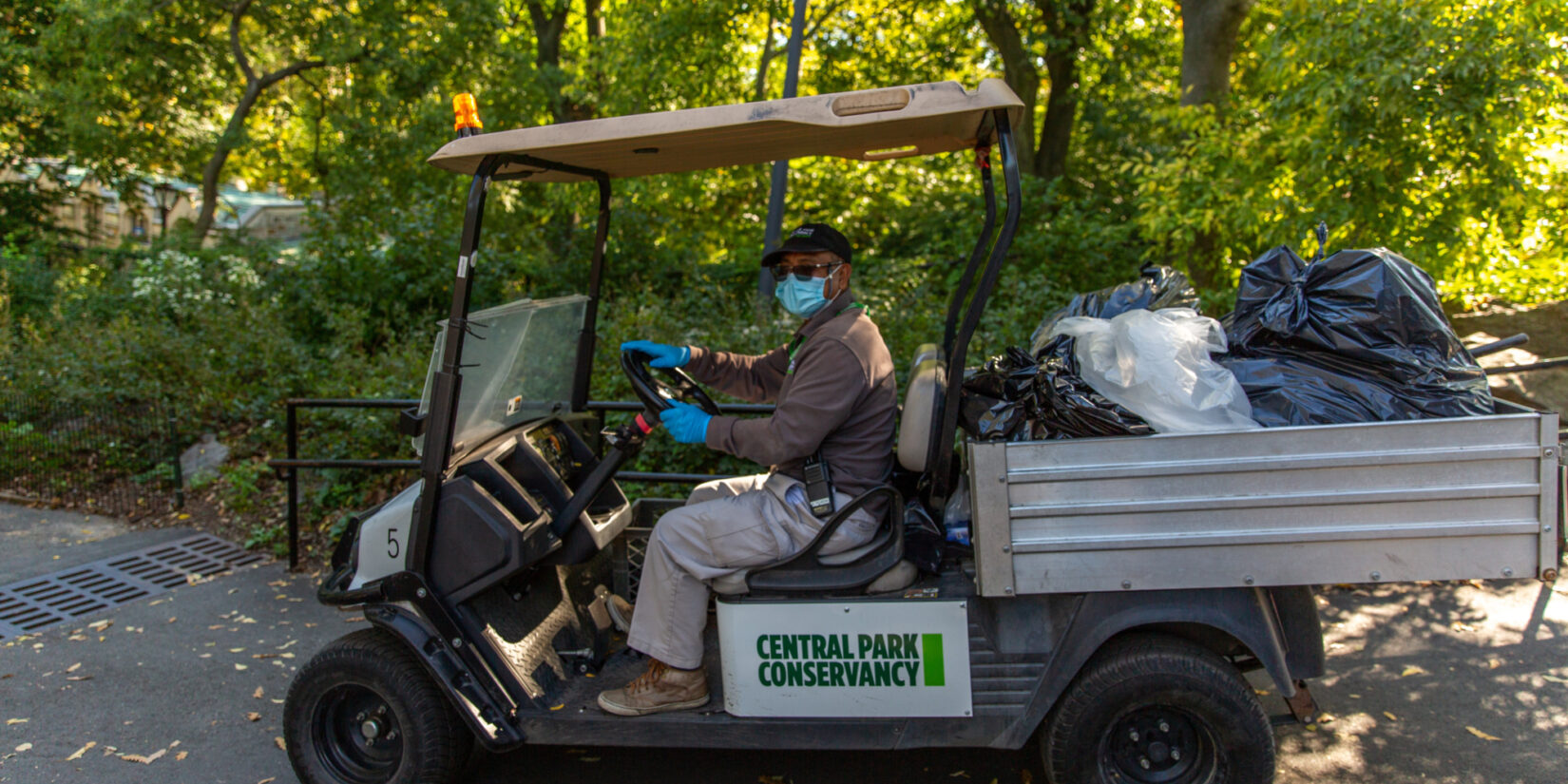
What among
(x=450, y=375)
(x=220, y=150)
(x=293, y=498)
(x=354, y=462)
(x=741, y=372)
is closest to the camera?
(x=450, y=375)

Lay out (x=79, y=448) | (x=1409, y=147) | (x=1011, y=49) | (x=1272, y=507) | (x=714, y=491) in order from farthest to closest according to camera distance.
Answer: (x=1011, y=49) → (x=79, y=448) → (x=1409, y=147) → (x=714, y=491) → (x=1272, y=507)

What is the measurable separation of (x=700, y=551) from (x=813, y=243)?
3.40ft

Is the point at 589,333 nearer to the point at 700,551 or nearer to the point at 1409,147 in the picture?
the point at 700,551

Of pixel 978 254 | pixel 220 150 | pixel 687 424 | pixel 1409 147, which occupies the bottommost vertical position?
pixel 687 424

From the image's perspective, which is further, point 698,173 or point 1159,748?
point 698,173

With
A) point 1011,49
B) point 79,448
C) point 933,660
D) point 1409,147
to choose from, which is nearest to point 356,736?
point 933,660

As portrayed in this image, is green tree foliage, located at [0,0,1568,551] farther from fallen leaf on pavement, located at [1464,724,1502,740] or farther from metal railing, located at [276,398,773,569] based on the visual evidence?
fallen leaf on pavement, located at [1464,724,1502,740]

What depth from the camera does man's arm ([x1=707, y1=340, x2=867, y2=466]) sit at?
299 centimetres

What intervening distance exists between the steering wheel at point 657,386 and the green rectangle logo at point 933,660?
989 mm

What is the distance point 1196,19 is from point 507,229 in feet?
22.7

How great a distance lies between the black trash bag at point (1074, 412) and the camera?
9.11ft

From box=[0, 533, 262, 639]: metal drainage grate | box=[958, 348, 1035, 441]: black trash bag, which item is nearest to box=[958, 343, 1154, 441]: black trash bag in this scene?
Result: box=[958, 348, 1035, 441]: black trash bag

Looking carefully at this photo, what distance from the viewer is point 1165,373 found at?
290 centimetres

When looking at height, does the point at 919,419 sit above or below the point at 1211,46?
below
